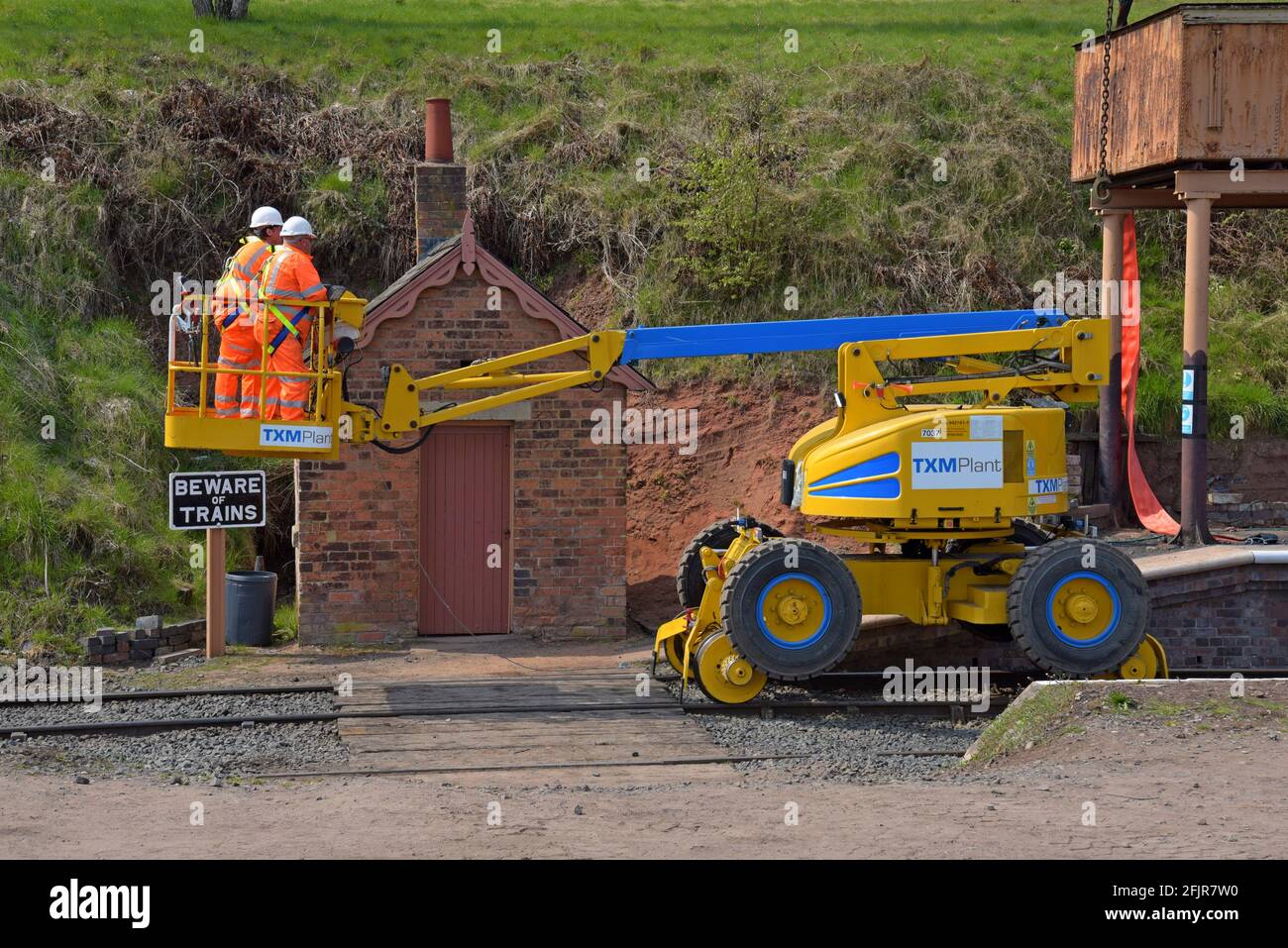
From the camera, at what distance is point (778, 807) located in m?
9.75

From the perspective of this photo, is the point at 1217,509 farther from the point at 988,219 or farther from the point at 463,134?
the point at 463,134

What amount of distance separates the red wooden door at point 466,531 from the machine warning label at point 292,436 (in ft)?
14.6

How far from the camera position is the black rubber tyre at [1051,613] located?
13266mm

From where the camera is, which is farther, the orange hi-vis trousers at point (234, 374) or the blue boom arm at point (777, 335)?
the blue boom arm at point (777, 335)

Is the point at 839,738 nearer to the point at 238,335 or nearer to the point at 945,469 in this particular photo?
the point at 945,469

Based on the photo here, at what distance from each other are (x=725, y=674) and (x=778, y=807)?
3769 millimetres

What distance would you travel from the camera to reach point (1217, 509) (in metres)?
19.8

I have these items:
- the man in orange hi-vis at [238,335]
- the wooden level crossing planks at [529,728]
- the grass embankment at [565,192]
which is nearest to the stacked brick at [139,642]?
the grass embankment at [565,192]

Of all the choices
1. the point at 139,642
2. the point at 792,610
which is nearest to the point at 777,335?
the point at 792,610

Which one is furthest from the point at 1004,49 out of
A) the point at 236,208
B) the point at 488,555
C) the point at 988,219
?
the point at 488,555

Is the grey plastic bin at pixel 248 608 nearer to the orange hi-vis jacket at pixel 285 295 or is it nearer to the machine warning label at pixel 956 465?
the orange hi-vis jacket at pixel 285 295

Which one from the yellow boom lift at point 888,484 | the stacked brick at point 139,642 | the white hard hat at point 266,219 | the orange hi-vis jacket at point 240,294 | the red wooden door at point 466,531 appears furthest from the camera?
the red wooden door at point 466,531

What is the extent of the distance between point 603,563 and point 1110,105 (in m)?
8.12

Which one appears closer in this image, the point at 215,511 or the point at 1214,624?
the point at 1214,624
